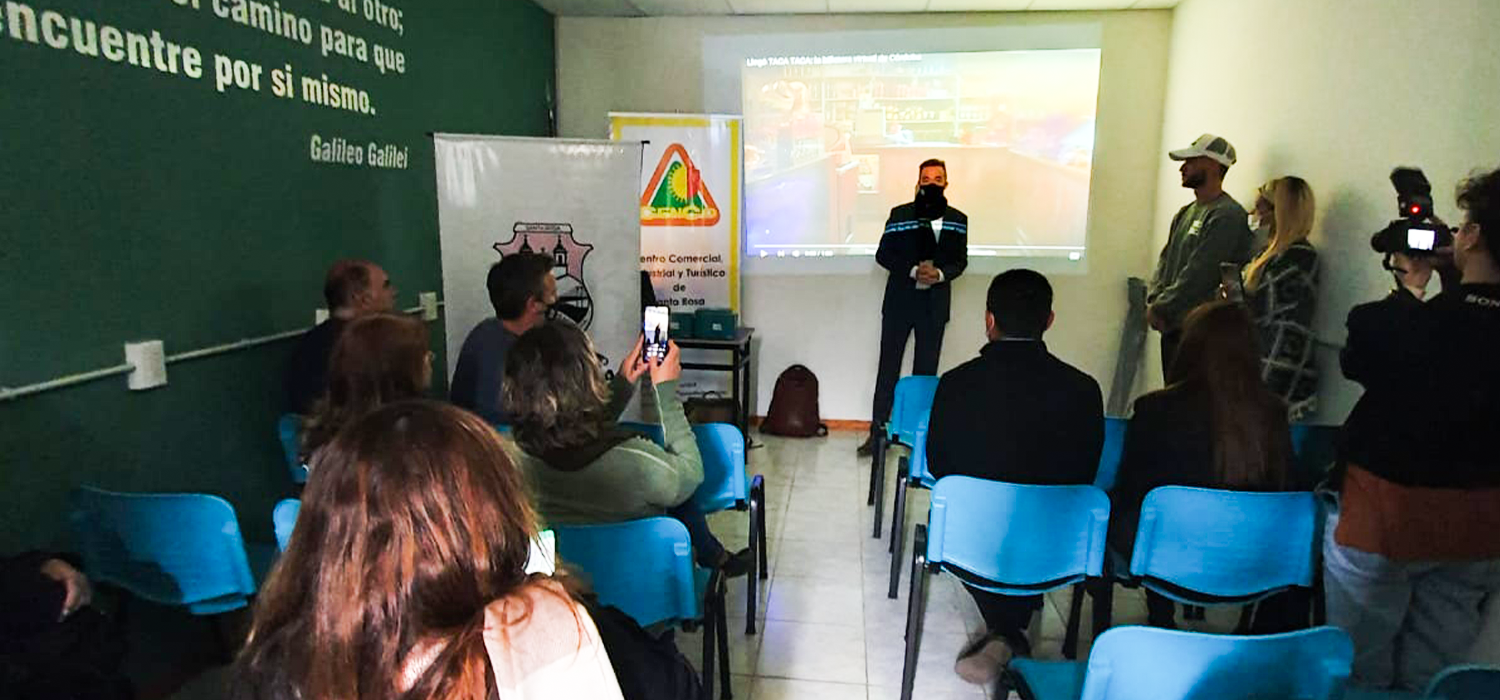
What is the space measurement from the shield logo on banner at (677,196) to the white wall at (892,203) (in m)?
0.47

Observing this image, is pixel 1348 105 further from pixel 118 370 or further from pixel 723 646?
pixel 118 370

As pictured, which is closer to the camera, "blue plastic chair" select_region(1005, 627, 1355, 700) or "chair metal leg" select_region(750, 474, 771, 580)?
"blue plastic chair" select_region(1005, 627, 1355, 700)

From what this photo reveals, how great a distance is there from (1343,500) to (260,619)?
2.05 metres

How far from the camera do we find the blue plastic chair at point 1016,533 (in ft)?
6.45

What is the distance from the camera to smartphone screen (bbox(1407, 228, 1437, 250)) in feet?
6.44

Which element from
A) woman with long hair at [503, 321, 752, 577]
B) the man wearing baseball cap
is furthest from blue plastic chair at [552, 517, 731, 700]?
the man wearing baseball cap

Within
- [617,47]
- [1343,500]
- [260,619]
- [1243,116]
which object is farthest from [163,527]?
[1243,116]

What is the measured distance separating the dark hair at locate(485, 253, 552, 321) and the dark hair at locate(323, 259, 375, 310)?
407mm

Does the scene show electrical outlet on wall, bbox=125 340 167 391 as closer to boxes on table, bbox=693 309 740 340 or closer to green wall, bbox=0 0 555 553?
green wall, bbox=0 0 555 553

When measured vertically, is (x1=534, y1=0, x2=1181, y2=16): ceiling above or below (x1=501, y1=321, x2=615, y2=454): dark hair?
above

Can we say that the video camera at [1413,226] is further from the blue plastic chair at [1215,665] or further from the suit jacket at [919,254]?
the suit jacket at [919,254]

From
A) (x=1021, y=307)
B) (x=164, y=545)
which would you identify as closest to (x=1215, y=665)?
(x=1021, y=307)

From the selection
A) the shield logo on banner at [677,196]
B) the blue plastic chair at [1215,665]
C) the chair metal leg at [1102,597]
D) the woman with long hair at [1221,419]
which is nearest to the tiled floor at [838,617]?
the chair metal leg at [1102,597]

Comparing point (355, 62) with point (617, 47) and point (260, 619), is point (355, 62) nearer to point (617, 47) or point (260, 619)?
point (617, 47)
